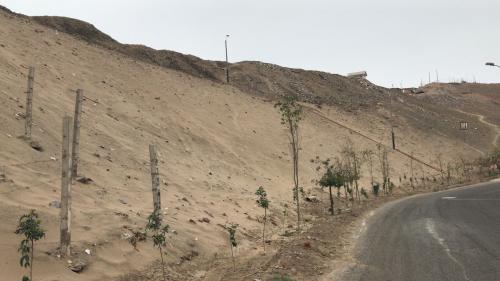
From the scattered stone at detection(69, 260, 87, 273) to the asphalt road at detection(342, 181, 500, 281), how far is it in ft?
17.3

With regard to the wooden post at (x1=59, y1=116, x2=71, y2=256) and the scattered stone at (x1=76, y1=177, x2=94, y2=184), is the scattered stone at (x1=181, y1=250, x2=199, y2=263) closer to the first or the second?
the wooden post at (x1=59, y1=116, x2=71, y2=256)

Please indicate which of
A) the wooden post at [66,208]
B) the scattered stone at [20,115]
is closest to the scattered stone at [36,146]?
the scattered stone at [20,115]

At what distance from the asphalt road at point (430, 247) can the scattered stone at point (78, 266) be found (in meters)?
5.28

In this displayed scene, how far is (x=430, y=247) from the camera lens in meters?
13.3

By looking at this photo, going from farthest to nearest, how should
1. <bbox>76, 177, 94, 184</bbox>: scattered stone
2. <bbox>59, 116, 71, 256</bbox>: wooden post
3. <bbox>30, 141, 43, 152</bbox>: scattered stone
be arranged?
1. <bbox>30, 141, 43, 152</bbox>: scattered stone
2. <bbox>76, 177, 94, 184</bbox>: scattered stone
3. <bbox>59, 116, 71, 256</bbox>: wooden post

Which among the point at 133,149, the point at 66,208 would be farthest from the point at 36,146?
the point at 133,149

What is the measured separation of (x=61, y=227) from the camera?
9.76 m

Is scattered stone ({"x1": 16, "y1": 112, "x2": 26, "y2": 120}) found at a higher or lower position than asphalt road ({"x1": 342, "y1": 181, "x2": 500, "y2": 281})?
higher

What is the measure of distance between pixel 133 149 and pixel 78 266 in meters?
13.8

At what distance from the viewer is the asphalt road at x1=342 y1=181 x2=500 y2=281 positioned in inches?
406

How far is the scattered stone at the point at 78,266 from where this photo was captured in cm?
930

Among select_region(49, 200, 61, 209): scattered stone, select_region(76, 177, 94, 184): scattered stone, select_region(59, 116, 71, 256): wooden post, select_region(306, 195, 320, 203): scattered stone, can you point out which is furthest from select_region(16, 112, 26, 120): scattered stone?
select_region(306, 195, 320, 203): scattered stone

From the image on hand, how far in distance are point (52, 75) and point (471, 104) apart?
9008 centimetres

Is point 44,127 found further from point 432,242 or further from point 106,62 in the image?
point 106,62
